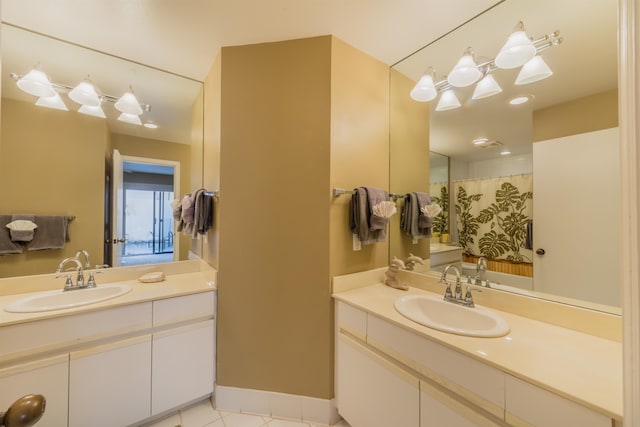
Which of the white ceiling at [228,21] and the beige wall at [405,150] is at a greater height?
the white ceiling at [228,21]

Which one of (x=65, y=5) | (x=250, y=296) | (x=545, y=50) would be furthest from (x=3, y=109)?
(x=545, y=50)

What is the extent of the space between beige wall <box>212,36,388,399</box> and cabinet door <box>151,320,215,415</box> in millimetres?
85

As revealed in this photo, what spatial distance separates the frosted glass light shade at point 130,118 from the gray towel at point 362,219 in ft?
5.95

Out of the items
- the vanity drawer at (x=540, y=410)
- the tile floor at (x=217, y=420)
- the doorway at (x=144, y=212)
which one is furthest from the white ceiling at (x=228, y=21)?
the tile floor at (x=217, y=420)

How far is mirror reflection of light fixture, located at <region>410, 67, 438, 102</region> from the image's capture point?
5.61 feet

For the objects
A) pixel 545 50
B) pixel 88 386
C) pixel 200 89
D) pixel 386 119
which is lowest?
pixel 88 386

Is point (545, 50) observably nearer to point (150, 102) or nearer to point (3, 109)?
point (150, 102)

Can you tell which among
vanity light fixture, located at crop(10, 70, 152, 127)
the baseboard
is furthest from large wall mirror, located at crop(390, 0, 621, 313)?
vanity light fixture, located at crop(10, 70, 152, 127)

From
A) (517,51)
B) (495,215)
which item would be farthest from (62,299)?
(517,51)

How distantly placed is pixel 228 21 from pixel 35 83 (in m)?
1.25

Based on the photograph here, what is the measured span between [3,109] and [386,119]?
8.15 feet

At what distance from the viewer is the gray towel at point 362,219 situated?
156 centimetres

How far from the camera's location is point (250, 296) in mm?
1639

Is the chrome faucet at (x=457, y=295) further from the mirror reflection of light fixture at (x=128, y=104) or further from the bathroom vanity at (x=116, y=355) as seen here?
the mirror reflection of light fixture at (x=128, y=104)
